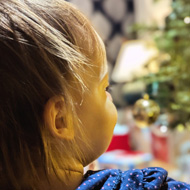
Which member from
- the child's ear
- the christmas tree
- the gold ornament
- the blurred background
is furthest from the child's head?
the christmas tree

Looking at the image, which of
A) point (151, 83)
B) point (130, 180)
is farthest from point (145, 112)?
point (130, 180)

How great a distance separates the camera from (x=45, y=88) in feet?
1.15

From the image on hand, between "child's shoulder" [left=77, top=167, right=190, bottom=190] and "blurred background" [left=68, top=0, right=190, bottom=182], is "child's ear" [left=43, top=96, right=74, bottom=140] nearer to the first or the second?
"child's shoulder" [left=77, top=167, right=190, bottom=190]

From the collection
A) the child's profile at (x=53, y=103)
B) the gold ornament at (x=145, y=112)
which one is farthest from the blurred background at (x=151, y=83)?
the child's profile at (x=53, y=103)

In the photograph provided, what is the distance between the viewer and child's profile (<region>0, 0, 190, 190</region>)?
35 cm

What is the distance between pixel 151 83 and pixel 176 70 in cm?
12

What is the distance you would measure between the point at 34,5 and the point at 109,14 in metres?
1.83

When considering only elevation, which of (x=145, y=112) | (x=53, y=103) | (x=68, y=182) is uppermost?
(x=53, y=103)

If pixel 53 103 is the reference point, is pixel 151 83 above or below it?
below

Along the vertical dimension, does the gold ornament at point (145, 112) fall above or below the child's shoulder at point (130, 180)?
below

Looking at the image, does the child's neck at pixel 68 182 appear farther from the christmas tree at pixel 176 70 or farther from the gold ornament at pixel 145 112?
the christmas tree at pixel 176 70

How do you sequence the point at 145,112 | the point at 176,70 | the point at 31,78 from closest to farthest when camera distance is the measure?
the point at 31,78 < the point at 145,112 < the point at 176,70

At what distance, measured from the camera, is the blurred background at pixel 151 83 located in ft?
4.25

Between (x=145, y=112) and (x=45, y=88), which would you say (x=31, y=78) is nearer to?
(x=45, y=88)
